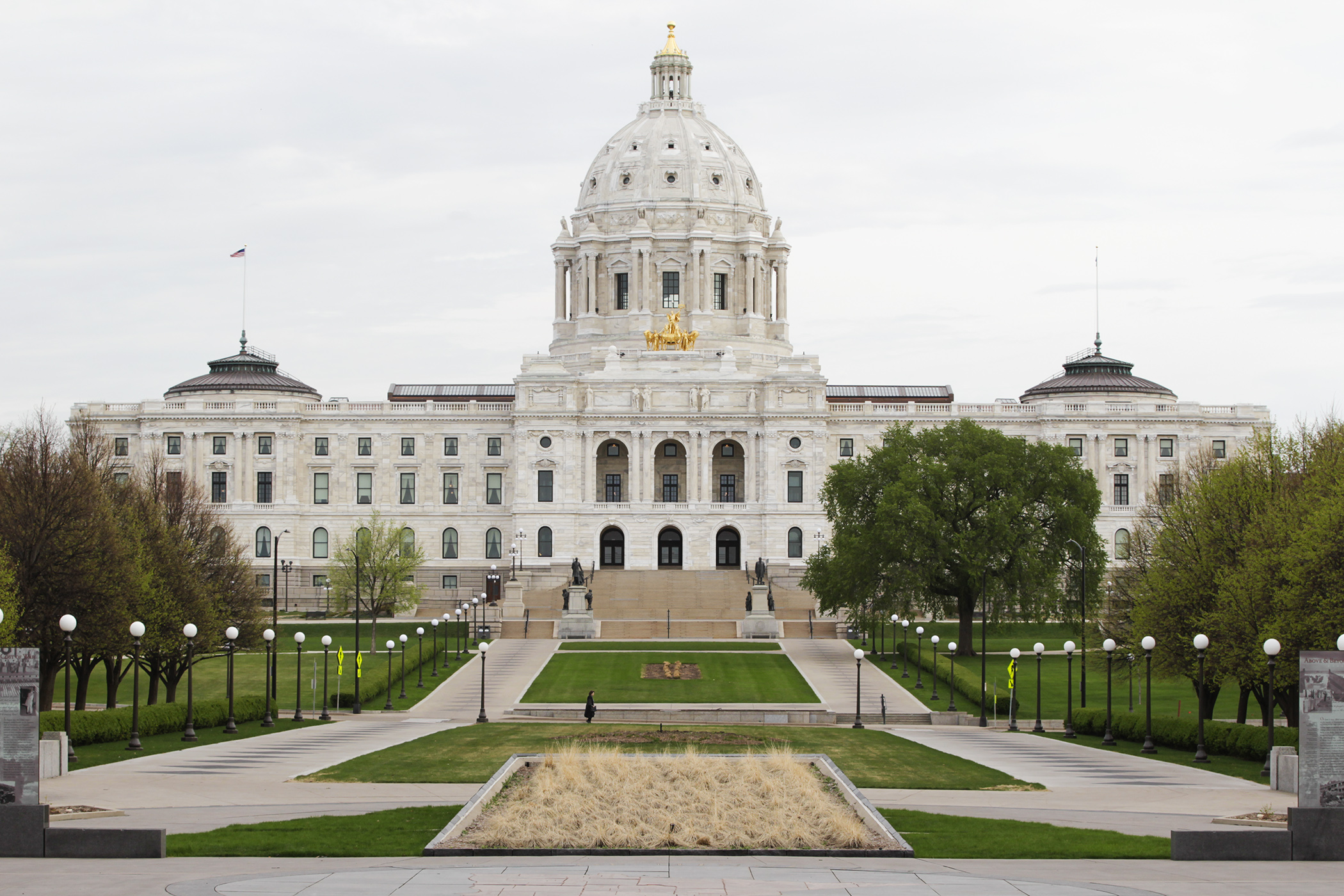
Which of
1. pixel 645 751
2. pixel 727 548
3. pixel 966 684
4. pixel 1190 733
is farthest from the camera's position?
pixel 727 548

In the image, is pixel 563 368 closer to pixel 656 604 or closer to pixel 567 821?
pixel 656 604

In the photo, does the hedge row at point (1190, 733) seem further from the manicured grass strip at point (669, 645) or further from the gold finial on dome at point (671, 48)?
the gold finial on dome at point (671, 48)

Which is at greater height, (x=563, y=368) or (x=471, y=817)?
(x=563, y=368)

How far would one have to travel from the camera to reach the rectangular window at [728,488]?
12144 cm

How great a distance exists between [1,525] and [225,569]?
551 inches

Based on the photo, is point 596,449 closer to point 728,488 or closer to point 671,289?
point 728,488

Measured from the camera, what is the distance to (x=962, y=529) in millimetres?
82562

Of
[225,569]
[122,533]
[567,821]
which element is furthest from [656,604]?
[567,821]

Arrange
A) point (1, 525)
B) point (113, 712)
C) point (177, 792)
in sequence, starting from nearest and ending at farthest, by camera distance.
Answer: point (177, 792) → point (113, 712) → point (1, 525)

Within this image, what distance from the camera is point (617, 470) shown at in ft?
400

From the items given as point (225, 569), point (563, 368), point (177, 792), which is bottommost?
point (177, 792)

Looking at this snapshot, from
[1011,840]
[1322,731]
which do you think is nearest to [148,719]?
[1011,840]

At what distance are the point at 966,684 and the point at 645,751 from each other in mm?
27164

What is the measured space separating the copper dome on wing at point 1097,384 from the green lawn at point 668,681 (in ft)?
170
